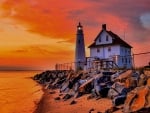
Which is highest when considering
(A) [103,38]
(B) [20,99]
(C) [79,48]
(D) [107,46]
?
(A) [103,38]

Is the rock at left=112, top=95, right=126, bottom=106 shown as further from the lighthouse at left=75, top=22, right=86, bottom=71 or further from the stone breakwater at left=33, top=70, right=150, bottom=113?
the lighthouse at left=75, top=22, right=86, bottom=71

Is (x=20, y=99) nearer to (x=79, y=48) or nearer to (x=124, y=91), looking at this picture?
(x=124, y=91)

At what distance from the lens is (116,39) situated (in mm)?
46844

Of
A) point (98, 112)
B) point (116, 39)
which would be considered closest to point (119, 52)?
point (116, 39)

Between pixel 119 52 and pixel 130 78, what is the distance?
29180 mm

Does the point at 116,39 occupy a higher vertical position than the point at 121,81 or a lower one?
higher

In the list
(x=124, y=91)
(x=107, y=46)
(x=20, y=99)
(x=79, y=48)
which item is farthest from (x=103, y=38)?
(x=124, y=91)

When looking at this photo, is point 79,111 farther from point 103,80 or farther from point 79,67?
point 79,67

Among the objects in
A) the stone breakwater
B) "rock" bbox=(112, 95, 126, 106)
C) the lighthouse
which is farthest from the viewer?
the lighthouse

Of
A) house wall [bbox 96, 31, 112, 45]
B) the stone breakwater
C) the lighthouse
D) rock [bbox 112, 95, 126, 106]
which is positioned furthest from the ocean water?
house wall [bbox 96, 31, 112, 45]

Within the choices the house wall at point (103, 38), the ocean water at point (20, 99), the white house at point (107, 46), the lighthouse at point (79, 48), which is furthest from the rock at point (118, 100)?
the house wall at point (103, 38)

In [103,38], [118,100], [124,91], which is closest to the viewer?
[118,100]

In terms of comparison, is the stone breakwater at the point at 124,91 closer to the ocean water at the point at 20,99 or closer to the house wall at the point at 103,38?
the ocean water at the point at 20,99

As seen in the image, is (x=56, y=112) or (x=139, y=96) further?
(x=56, y=112)
